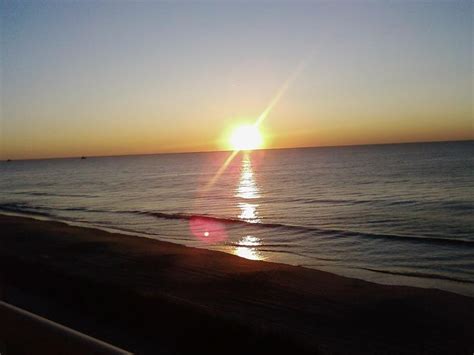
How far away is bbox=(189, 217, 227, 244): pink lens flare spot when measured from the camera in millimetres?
18547

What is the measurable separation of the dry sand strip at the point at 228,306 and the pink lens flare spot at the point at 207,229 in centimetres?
571

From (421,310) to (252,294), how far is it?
10.5ft

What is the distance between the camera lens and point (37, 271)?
34.8ft

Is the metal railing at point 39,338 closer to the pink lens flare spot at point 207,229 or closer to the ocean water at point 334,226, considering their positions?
the ocean water at point 334,226

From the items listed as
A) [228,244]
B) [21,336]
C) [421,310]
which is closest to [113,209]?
[228,244]

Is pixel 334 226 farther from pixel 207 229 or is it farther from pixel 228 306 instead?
pixel 228 306

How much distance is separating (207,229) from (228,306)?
12972mm

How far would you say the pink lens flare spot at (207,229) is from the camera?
18.5 metres

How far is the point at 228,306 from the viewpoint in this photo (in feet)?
26.8

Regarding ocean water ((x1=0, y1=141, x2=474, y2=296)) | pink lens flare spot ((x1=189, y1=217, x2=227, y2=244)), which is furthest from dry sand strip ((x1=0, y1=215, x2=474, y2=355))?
pink lens flare spot ((x1=189, y1=217, x2=227, y2=244))

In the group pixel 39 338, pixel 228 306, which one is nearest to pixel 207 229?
pixel 228 306

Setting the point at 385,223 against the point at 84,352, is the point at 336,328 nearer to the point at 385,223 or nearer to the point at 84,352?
the point at 84,352

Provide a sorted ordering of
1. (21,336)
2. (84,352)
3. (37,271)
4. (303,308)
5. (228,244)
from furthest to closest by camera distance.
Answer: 1. (228,244)
2. (37,271)
3. (303,308)
4. (21,336)
5. (84,352)

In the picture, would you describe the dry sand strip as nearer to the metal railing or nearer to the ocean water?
the ocean water
